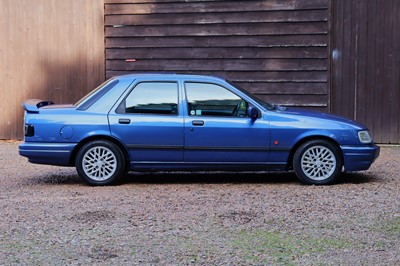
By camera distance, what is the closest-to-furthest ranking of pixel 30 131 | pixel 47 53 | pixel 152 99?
pixel 30 131 → pixel 152 99 → pixel 47 53

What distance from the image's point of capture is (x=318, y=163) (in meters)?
9.32

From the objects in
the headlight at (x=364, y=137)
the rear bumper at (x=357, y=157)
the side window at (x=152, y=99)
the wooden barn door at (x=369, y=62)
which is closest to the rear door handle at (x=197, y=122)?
the side window at (x=152, y=99)

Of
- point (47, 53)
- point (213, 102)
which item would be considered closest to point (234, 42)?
point (47, 53)

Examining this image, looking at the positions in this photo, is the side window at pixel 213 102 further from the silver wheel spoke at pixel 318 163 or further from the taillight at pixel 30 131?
the taillight at pixel 30 131

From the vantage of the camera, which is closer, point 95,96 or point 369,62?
point 95,96

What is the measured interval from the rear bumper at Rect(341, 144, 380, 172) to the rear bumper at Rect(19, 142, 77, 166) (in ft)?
11.3

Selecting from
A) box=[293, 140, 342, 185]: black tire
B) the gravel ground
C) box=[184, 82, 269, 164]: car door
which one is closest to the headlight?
box=[293, 140, 342, 185]: black tire

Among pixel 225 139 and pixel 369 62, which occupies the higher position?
pixel 369 62

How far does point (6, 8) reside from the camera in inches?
585

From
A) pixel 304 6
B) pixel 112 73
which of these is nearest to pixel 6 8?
pixel 112 73

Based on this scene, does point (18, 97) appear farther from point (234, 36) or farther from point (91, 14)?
point (234, 36)

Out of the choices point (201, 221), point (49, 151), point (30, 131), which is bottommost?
point (201, 221)

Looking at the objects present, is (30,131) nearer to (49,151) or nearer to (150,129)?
(49,151)

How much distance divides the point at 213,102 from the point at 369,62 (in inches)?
203
